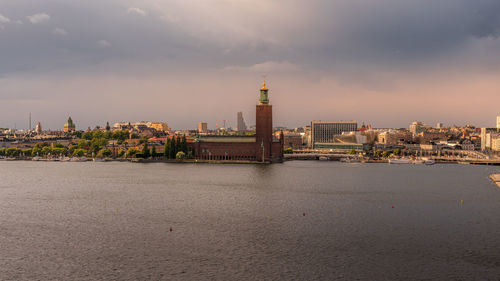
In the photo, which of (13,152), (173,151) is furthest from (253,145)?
(13,152)

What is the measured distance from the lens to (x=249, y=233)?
35.0 meters

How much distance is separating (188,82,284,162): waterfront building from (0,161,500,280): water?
58.5m

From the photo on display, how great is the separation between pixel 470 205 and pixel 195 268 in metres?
33.3

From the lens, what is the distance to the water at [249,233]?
87.7 feet

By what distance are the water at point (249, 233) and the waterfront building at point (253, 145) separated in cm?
5853

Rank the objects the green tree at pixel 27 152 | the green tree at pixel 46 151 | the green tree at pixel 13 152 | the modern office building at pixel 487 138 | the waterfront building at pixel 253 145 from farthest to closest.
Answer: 1. the modern office building at pixel 487 138
2. the green tree at pixel 27 152
3. the green tree at pixel 46 151
4. the green tree at pixel 13 152
5. the waterfront building at pixel 253 145

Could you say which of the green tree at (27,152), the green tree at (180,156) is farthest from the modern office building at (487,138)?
the green tree at (27,152)

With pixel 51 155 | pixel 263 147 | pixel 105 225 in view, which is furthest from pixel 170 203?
pixel 51 155

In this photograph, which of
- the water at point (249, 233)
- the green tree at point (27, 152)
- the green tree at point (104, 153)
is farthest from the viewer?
the green tree at point (27, 152)

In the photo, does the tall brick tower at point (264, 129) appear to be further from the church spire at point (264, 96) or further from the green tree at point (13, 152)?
the green tree at point (13, 152)

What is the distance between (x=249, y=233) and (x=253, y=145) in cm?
8629

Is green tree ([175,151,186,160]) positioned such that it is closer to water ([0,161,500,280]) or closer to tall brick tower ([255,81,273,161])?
tall brick tower ([255,81,273,161])

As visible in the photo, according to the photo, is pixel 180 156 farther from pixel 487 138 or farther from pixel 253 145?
pixel 487 138

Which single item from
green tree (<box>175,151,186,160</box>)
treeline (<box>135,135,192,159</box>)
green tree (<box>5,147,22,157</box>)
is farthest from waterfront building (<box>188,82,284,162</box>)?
green tree (<box>5,147,22,157</box>)
